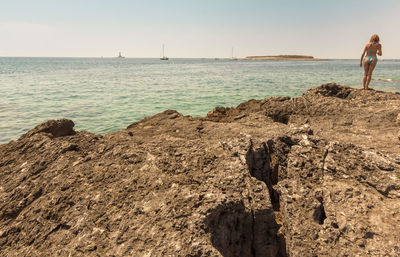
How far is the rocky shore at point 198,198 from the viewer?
1.97m

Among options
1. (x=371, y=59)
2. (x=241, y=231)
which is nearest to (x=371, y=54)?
(x=371, y=59)

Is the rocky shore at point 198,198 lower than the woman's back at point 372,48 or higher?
lower

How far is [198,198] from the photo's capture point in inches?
85.2

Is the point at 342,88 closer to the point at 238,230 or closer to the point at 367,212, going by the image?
the point at 367,212

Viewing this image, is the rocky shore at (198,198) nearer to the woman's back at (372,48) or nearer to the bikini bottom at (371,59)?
the bikini bottom at (371,59)

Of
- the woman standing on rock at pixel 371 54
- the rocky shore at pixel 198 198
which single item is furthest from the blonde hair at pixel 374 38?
the rocky shore at pixel 198 198

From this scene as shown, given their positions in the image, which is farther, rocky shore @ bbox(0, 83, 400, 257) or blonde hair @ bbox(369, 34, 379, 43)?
blonde hair @ bbox(369, 34, 379, 43)

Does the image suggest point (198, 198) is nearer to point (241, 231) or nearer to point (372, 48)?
point (241, 231)

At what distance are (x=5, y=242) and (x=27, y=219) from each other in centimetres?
23

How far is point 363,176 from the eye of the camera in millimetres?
2482

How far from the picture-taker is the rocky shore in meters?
1.97

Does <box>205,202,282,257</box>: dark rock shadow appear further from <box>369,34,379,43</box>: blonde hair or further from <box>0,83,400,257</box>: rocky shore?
<box>369,34,379,43</box>: blonde hair

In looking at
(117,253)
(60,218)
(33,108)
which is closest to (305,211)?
(117,253)

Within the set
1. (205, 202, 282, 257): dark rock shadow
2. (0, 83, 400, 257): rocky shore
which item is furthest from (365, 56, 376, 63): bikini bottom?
(205, 202, 282, 257): dark rock shadow
